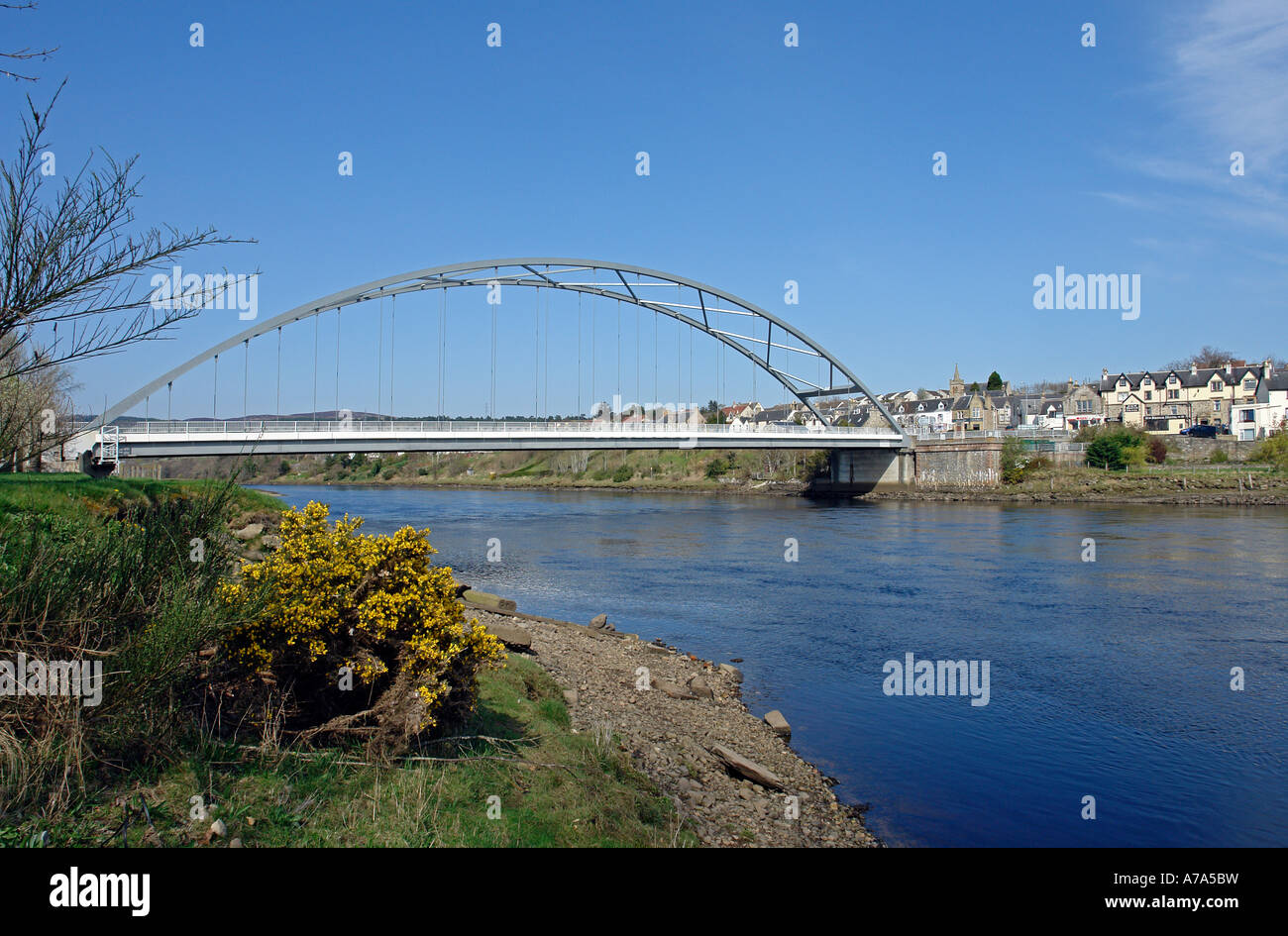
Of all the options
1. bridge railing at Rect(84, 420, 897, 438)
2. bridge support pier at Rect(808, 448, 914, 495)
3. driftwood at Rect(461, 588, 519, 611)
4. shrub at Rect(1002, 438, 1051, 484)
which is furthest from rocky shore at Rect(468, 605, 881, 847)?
bridge support pier at Rect(808, 448, 914, 495)

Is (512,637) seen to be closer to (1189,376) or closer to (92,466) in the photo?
(92,466)

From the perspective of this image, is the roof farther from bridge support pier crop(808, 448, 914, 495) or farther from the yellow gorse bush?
the yellow gorse bush

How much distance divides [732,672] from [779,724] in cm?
302

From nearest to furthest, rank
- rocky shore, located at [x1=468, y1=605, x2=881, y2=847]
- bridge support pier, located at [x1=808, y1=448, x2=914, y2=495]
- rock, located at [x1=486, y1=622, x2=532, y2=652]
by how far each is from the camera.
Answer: rocky shore, located at [x1=468, y1=605, x2=881, y2=847]
rock, located at [x1=486, y1=622, x2=532, y2=652]
bridge support pier, located at [x1=808, y1=448, x2=914, y2=495]

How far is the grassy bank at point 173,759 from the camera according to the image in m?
5.07

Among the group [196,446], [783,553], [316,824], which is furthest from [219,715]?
[196,446]

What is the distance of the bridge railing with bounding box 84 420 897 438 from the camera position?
33.1 m

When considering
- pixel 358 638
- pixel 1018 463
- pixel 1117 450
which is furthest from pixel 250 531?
pixel 1117 450

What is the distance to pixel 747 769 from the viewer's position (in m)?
9.56

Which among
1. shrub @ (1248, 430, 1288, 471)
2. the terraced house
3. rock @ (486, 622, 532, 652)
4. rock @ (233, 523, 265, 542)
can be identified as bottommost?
rock @ (486, 622, 532, 652)

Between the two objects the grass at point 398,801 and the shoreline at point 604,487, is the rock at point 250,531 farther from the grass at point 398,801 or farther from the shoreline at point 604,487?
the shoreline at point 604,487

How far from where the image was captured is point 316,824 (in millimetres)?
5648
